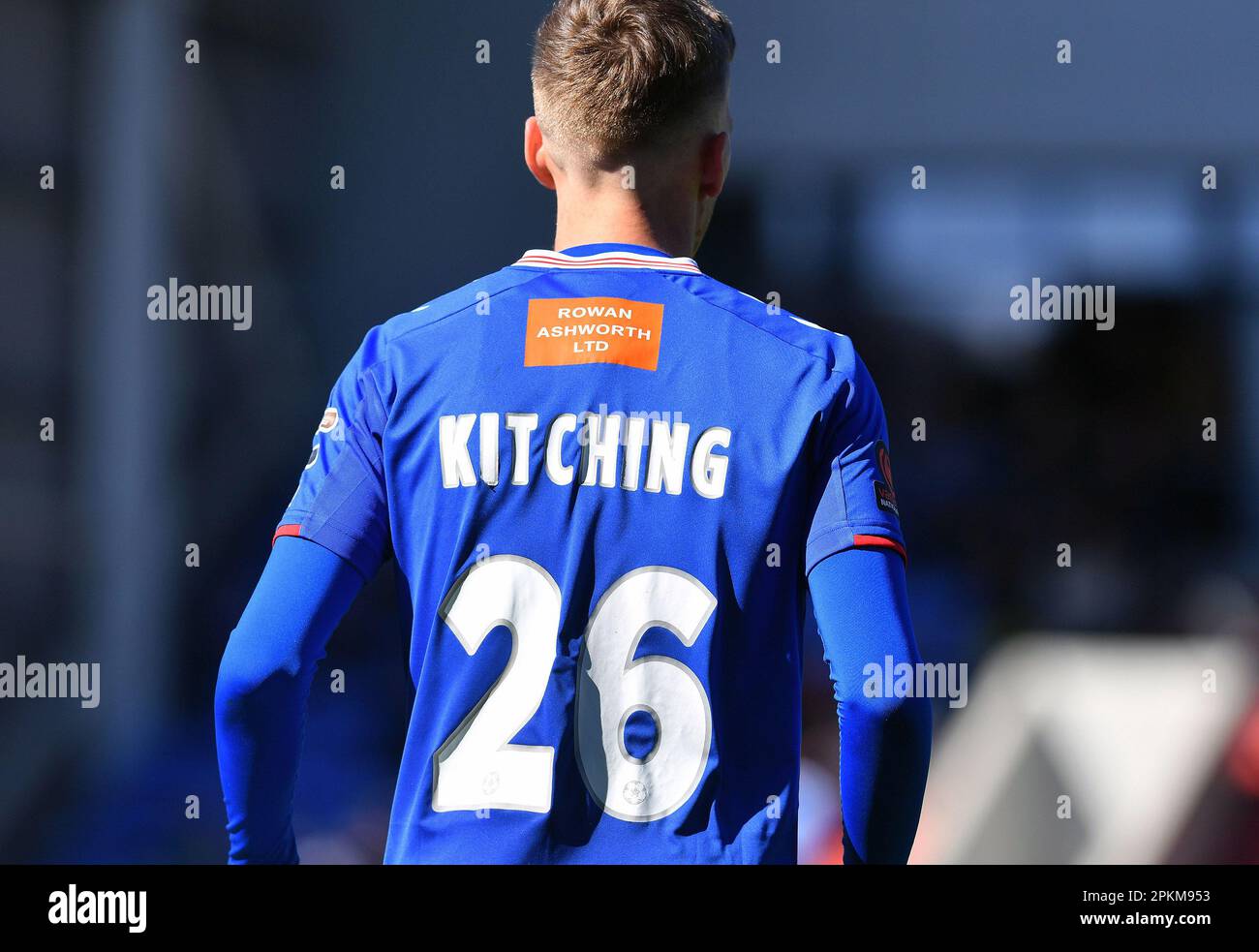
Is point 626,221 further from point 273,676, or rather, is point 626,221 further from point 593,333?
point 273,676

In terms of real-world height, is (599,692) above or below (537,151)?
below

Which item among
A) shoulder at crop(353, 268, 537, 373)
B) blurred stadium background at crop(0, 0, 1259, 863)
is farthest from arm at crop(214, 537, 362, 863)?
blurred stadium background at crop(0, 0, 1259, 863)

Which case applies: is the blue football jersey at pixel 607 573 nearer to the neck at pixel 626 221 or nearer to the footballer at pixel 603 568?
the footballer at pixel 603 568

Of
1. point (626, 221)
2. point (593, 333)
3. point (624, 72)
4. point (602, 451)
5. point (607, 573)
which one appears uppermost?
point (624, 72)

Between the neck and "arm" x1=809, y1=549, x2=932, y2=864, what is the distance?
44 cm

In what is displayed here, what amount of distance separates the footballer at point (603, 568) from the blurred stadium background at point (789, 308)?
1888 millimetres

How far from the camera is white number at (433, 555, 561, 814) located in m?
1.35

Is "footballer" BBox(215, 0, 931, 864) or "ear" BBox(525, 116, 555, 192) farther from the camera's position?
"ear" BBox(525, 116, 555, 192)

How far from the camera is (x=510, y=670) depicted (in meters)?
1.36

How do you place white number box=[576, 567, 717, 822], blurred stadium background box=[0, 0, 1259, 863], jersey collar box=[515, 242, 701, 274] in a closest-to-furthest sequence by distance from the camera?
white number box=[576, 567, 717, 822]
jersey collar box=[515, 242, 701, 274]
blurred stadium background box=[0, 0, 1259, 863]

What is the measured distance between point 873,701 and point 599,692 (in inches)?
12.2

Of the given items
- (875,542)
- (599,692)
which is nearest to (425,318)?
(599,692)

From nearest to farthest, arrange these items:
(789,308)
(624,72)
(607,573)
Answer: (607,573) < (624,72) < (789,308)

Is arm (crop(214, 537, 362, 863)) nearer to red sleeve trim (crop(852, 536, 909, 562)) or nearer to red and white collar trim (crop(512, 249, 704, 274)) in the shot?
Answer: red and white collar trim (crop(512, 249, 704, 274))
